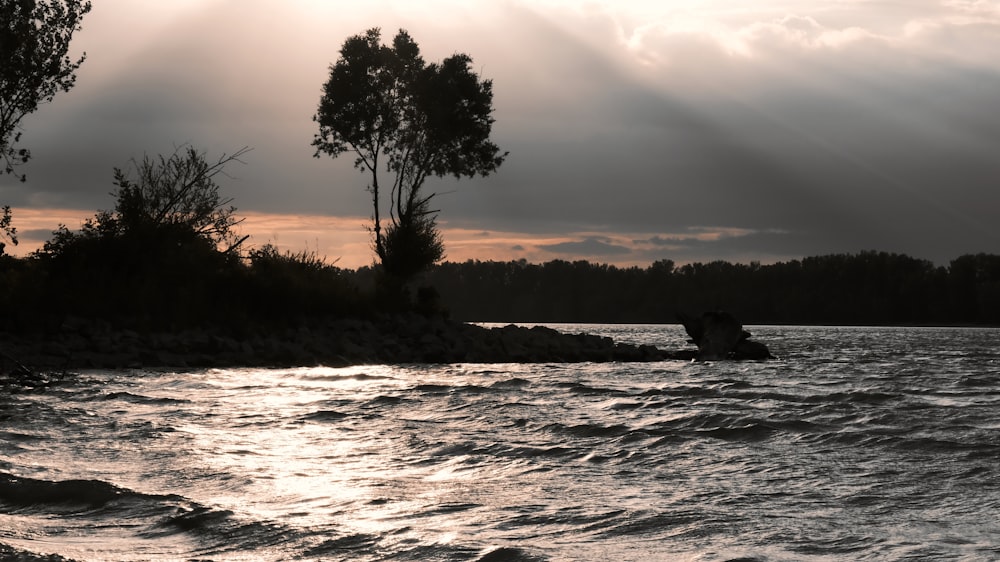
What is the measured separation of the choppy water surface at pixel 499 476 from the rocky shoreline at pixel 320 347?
7068mm

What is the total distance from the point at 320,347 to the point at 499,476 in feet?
67.6

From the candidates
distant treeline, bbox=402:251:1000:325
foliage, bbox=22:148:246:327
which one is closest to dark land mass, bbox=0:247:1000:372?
foliage, bbox=22:148:246:327

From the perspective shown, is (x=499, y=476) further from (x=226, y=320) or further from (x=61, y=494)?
(x=226, y=320)

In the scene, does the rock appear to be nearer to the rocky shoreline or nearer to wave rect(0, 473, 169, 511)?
the rocky shoreline

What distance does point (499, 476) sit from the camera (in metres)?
8.70

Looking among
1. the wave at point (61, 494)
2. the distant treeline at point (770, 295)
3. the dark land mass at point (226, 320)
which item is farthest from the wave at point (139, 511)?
the distant treeline at point (770, 295)

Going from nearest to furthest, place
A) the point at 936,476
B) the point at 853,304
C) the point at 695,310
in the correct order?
the point at 936,476, the point at 695,310, the point at 853,304

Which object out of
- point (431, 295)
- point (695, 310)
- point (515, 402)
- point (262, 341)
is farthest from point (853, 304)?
point (515, 402)

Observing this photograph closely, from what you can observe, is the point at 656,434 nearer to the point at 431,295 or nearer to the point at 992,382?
the point at 992,382

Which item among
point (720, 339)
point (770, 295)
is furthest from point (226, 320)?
point (770, 295)

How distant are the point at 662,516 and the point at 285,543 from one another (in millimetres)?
2674

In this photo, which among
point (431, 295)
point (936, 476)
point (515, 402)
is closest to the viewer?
point (936, 476)

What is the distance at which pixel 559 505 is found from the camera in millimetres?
7355

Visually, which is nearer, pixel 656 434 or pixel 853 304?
pixel 656 434
